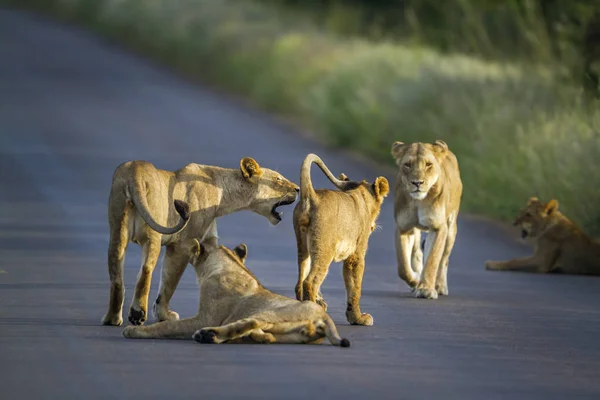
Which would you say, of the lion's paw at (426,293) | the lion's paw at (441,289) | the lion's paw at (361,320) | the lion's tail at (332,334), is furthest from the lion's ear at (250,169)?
the lion's paw at (441,289)

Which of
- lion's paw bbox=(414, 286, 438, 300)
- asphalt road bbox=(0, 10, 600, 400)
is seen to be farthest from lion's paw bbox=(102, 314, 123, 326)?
lion's paw bbox=(414, 286, 438, 300)

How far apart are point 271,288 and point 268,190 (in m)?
1.81

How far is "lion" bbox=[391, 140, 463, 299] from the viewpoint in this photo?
15.0m

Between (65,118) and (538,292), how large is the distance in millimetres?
18293

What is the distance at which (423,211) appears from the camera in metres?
15.2

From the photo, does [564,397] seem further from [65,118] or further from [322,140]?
[65,118]

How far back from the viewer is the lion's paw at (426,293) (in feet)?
48.6

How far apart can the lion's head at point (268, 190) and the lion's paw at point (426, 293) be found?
1813mm

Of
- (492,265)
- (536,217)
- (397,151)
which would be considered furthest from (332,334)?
(536,217)

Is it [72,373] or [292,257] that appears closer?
[72,373]

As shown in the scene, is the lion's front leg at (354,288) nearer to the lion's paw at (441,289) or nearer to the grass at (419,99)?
the lion's paw at (441,289)

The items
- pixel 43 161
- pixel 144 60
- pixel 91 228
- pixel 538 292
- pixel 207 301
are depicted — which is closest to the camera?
pixel 207 301

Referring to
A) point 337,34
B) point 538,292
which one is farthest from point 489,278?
point 337,34

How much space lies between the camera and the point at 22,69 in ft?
134
